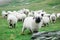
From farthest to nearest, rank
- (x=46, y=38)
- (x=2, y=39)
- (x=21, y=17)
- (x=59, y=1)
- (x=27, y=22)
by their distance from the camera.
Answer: (x=59, y=1)
(x=21, y=17)
(x=27, y=22)
(x=2, y=39)
(x=46, y=38)

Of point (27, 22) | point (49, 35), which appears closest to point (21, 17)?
point (27, 22)

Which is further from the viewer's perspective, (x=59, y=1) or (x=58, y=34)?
(x=59, y=1)

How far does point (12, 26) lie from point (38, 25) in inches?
316

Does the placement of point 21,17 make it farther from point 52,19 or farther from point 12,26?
point 12,26

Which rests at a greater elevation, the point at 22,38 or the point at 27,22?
the point at 27,22

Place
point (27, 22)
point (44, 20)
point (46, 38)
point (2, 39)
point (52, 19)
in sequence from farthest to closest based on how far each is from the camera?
point (52, 19), point (44, 20), point (27, 22), point (2, 39), point (46, 38)

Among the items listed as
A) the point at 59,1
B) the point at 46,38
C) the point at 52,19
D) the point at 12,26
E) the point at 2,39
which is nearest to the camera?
the point at 46,38

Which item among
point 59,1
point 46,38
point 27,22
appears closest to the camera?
point 46,38

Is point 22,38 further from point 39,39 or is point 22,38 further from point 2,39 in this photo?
point 39,39

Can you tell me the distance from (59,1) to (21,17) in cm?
3614

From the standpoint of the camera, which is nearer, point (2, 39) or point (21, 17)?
point (2, 39)

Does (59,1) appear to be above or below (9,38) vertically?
above

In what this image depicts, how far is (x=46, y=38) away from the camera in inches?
577

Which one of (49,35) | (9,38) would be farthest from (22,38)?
(49,35)
